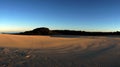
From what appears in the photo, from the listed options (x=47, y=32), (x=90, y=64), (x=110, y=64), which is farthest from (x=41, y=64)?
(x=47, y=32)

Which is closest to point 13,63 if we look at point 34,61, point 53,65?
point 34,61

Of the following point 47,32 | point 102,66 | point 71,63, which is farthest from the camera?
point 47,32

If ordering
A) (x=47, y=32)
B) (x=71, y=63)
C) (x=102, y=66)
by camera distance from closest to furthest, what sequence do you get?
(x=102, y=66)
(x=71, y=63)
(x=47, y=32)

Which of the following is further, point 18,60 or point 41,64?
point 18,60

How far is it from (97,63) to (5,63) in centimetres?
234

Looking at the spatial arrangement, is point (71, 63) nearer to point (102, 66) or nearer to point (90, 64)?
point (90, 64)

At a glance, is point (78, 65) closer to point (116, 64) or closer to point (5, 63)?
point (116, 64)

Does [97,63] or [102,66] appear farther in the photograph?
[97,63]

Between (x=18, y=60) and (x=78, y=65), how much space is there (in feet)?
5.35

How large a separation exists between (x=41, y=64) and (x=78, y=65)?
3.02 ft

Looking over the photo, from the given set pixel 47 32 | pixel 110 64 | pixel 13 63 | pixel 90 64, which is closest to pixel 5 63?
pixel 13 63

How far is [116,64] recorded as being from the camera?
15.4 ft

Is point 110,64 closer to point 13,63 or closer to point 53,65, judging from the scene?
point 53,65

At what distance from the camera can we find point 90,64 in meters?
4.72
